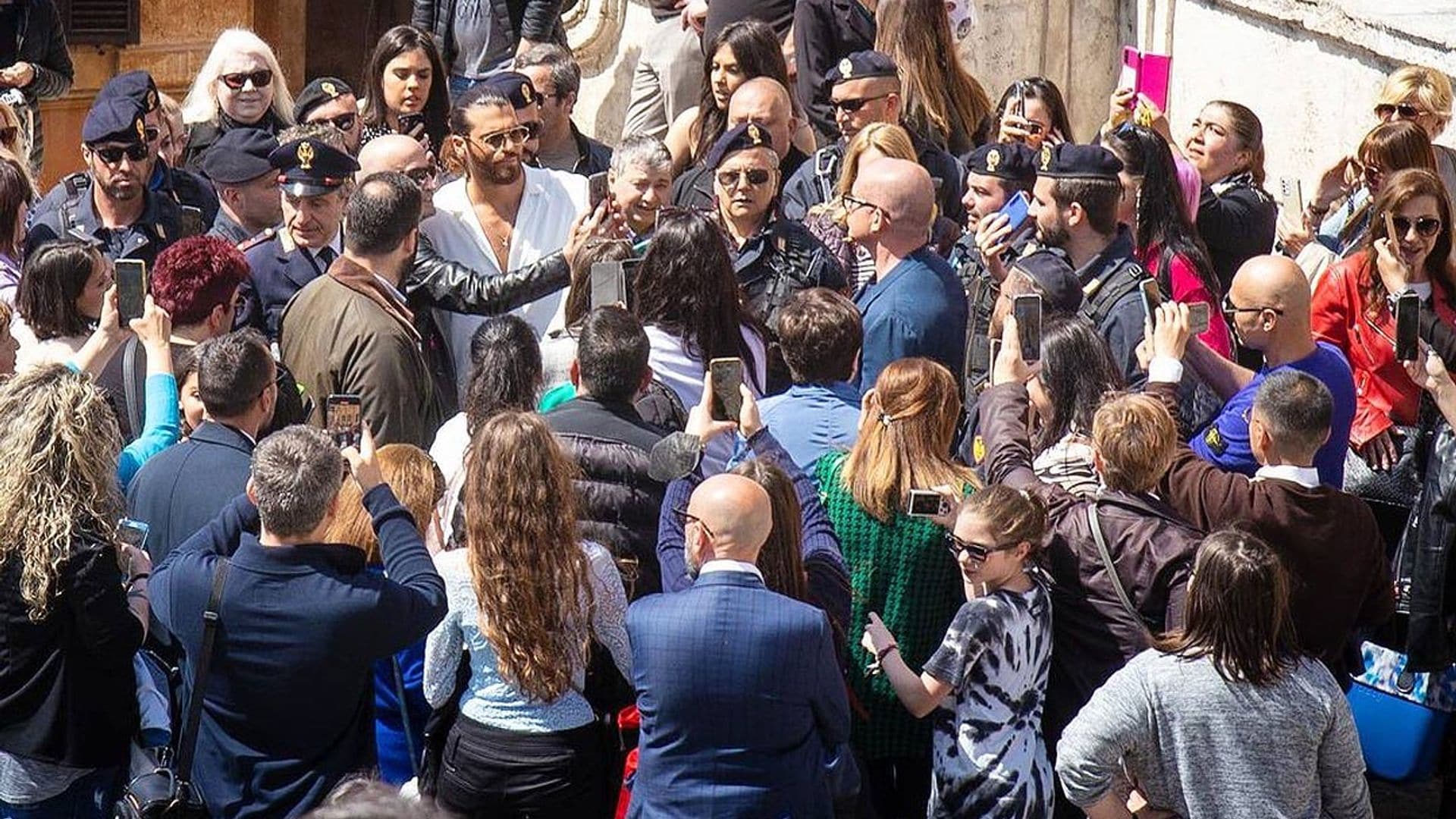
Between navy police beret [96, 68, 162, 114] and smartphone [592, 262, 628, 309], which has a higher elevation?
navy police beret [96, 68, 162, 114]

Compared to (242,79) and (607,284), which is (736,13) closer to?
(242,79)

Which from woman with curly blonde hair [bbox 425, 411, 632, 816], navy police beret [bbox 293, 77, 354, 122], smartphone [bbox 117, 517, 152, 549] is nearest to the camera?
woman with curly blonde hair [bbox 425, 411, 632, 816]

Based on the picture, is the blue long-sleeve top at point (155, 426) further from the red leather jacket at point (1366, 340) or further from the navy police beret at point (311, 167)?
the red leather jacket at point (1366, 340)

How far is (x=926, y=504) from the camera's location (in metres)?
5.77

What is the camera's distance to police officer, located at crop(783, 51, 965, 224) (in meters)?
8.77

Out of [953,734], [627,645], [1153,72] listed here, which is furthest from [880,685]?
[1153,72]

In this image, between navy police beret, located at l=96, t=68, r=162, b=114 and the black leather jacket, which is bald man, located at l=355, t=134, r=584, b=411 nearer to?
the black leather jacket

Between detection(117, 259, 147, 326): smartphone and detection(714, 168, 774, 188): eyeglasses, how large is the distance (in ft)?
7.20

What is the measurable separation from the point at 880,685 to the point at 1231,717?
1158 mm

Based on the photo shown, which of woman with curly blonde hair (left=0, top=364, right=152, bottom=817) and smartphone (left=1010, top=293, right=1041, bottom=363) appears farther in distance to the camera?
smartphone (left=1010, top=293, right=1041, bottom=363)

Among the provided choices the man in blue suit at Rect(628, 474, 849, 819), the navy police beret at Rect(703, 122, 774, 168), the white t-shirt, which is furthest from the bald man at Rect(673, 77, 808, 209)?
the man in blue suit at Rect(628, 474, 849, 819)

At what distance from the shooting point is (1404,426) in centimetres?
764

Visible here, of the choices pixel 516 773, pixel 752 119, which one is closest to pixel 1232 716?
pixel 516 773

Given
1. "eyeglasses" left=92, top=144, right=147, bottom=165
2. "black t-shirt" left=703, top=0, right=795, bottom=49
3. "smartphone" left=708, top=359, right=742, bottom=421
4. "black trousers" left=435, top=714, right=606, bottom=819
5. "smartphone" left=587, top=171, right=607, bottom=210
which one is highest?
"black t-shirt" left=703, top=0, right=795, bottom=49
